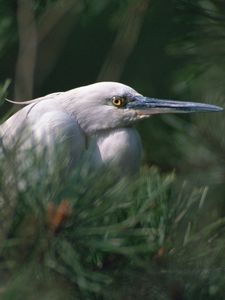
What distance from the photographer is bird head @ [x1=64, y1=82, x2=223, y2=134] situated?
2875 mm

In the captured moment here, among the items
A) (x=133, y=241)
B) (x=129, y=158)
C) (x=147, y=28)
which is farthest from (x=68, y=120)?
(x=133, y=241)

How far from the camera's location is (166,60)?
350cm

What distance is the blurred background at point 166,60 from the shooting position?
7.42ft

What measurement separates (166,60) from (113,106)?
0.61 metres

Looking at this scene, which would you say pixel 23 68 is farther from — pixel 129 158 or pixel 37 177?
pixel 37 177

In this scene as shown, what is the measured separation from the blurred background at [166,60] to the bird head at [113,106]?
0.11 ft

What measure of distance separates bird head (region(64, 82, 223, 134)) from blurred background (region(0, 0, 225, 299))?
0.04m

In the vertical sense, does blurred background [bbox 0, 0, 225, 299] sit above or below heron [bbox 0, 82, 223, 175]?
above

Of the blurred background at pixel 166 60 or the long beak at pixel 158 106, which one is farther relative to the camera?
the long beak at pixel 158 106

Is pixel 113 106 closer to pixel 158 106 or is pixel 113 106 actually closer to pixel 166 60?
pixel 158 106

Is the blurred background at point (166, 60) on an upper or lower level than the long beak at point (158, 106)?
upper

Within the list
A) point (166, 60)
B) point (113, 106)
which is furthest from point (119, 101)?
point (166, 60)

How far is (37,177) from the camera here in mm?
1620

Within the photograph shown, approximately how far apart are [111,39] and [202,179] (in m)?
1.76
